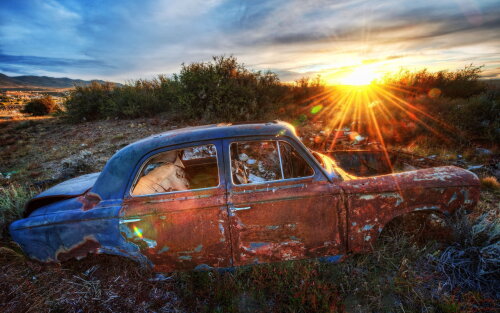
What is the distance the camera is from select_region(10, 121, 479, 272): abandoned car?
2104 millimetres

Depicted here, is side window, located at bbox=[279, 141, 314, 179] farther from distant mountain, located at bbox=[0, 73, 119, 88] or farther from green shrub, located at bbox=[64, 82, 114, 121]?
distant mountain, located at bbox=[0, 73, 119, 88]

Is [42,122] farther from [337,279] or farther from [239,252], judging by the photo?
[337,279]

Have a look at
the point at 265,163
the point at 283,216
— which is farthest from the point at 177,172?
the point at 283,216

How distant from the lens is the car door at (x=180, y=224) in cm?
209

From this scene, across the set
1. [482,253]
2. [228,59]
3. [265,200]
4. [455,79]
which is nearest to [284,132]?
[265,200]

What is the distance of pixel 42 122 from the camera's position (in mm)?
11477

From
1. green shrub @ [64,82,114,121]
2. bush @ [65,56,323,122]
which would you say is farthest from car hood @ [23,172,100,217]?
green shrub @ [64,82,114,121]

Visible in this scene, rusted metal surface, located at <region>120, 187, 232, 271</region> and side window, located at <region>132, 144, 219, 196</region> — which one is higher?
side window, located at <region>132, 144, 219, 196</region>

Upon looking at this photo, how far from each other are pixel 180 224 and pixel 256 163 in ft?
5.75

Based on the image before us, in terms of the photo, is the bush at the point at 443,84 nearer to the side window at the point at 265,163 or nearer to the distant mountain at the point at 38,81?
the side window at the point at 265,163

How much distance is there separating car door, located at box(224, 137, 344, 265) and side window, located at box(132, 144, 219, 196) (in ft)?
2.31

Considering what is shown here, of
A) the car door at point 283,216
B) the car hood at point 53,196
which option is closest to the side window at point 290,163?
the car door at point 283,216

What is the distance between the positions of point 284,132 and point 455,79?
39.6 feet

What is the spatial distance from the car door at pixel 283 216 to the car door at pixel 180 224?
4.5 inches
